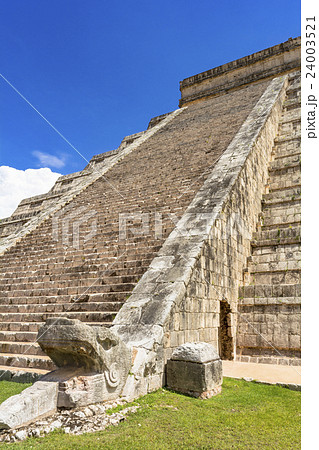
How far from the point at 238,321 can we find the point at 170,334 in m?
3.03

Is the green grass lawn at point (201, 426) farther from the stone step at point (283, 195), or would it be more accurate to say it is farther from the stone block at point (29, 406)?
the stone step at point (283, 195)

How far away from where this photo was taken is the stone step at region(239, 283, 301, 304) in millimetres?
7246

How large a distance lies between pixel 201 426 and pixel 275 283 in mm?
4863

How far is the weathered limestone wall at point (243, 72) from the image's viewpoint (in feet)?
63.0

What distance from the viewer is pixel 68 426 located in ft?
11.0

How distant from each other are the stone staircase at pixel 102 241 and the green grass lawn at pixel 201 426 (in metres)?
1.92

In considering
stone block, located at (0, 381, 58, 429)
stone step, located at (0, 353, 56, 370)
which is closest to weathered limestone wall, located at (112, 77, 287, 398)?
stone block, located at (0, 381, 58, 429)

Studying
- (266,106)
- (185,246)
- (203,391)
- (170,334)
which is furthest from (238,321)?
(266,106)

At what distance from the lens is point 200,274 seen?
20.2 ft

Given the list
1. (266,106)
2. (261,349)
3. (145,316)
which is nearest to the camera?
(145,316)

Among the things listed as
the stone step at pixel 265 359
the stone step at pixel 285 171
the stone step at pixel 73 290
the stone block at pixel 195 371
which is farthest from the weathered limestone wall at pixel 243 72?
the stone block at pixel 195 371

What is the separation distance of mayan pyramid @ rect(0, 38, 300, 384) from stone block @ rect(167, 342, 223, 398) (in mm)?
204

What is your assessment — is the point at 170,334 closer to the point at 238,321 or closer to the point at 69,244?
the point at 238,321

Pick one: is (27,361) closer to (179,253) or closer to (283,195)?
(179,253)
